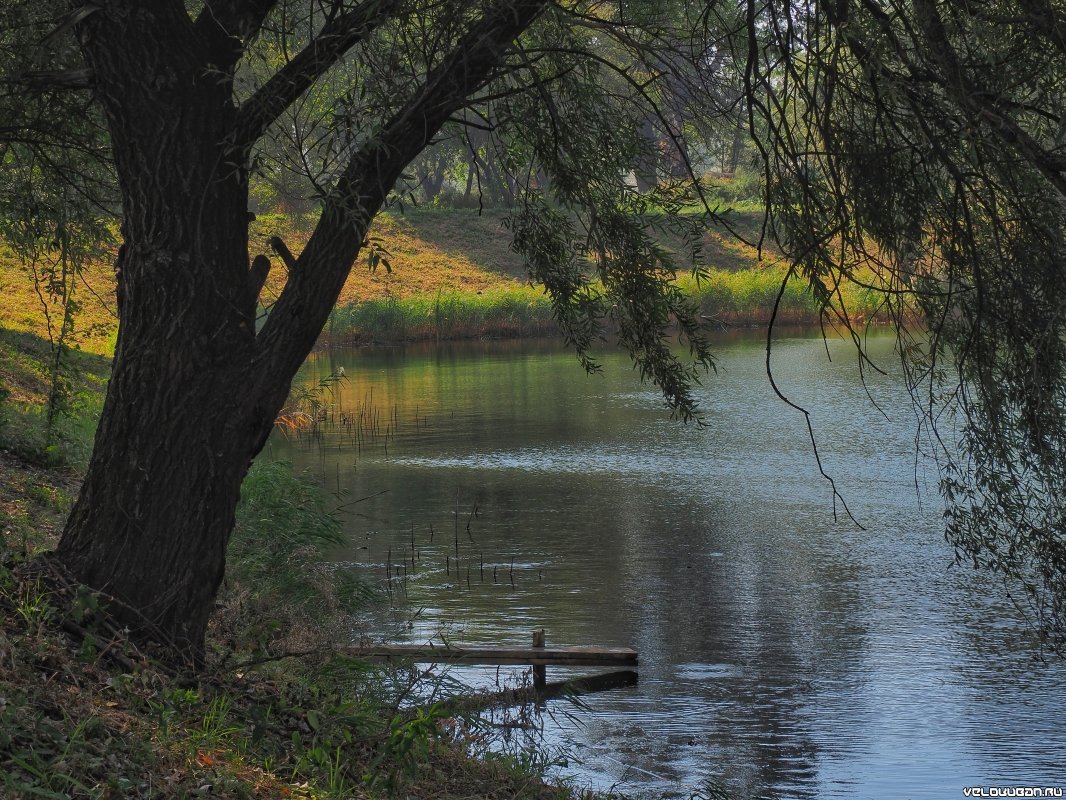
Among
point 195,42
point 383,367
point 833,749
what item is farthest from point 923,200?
point 383,367

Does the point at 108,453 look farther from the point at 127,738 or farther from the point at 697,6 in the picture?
the point at 697,6

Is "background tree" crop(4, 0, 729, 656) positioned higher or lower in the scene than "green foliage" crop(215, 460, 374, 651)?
higher

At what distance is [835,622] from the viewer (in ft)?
39.8

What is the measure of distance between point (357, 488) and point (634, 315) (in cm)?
1237

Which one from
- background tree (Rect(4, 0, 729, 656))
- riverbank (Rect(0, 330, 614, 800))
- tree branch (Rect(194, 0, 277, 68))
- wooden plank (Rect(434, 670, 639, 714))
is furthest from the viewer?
wooden plank (Rect(434, 670, 639, 714))

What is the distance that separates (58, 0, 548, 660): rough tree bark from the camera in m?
5.43

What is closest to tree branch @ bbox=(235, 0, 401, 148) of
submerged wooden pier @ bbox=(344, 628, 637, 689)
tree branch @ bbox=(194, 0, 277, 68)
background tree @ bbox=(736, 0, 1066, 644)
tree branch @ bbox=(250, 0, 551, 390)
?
tree branch @ bbox=(194, 0, 277, 68)

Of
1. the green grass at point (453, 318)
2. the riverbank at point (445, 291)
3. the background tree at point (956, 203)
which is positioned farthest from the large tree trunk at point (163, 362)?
the green grass at point (453, 318)

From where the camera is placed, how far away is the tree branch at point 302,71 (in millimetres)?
5281

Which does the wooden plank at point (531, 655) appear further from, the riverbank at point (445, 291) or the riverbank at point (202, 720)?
the riverbank at point (445, 291)

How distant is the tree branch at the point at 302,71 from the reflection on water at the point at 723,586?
3.39m

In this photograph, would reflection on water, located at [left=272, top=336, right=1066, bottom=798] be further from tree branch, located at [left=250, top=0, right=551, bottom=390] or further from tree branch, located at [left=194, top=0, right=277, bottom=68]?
tree branch, located at [left=194, top=0, right=277, bottom=68]

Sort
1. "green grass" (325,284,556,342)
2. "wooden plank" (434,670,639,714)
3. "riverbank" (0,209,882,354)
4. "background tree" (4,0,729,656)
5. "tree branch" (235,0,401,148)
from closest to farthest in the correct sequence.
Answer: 1. "tree branch" (235,0,401,148)
2. "background tree" (4,0,729,656)
3. "wooden plank" (434,670,639,714)
4. "riverbank" (0,209,882,354)
5. "green grass" (325,284,556,342)

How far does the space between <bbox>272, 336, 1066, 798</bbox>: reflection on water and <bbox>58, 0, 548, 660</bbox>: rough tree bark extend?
3022mm
